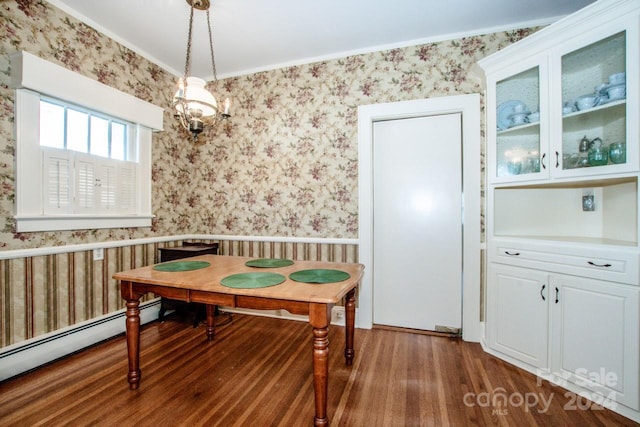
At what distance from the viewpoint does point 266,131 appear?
3.03 metres

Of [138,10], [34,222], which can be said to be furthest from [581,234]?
[34,222]

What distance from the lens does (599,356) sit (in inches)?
63.2

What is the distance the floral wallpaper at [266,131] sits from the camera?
2312 millimetres

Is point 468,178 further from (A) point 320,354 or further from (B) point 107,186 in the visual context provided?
(B) point 107,186

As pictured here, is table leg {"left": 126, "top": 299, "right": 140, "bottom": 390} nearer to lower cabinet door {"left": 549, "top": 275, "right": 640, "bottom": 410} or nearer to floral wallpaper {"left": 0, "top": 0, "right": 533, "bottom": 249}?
floral wallpaper {"left": 0, "top": 0, "right": 533, "bottom": 249}

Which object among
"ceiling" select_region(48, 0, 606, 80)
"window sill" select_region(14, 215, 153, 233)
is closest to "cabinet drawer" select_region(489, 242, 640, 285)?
"ceiling" select_region(48, 0, 606, 80)

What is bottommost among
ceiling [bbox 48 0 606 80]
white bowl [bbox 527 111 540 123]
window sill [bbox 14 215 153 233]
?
window sill [bbox 14 215 153 233]

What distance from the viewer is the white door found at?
8.29 feet

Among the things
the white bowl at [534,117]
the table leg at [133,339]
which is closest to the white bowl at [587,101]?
the white bowl at [534,117]

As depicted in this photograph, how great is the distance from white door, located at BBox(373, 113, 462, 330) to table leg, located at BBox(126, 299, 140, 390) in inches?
78.3

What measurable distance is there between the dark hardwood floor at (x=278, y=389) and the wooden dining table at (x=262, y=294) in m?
0.21

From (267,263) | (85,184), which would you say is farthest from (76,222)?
(267,263)

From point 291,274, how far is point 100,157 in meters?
2.09

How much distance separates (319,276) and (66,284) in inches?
82.1
